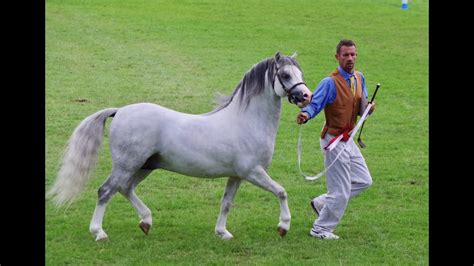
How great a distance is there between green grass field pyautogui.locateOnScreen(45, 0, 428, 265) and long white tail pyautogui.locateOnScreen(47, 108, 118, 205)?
1.55ft

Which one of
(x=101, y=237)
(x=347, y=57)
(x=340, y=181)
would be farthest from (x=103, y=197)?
(x=347, y=57)

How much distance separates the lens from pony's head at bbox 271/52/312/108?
712 cm

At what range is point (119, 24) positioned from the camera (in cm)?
2172

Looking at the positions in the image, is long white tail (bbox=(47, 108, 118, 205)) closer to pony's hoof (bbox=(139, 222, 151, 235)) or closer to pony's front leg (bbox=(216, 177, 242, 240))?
pony's hoof (bbox=(139, 222, 151, 235))

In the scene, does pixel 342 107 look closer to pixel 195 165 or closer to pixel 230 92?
pixel 195 165

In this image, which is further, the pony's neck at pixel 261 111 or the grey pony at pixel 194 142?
the pony's neck at pixel 261 111

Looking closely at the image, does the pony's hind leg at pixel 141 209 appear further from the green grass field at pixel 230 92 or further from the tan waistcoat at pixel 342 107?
the tan waistcoat at pixel 342 107

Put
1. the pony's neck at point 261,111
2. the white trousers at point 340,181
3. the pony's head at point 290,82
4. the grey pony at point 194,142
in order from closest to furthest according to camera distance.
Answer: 1. the pony's head at point 290,82
2. the grey pony at point 194,142
3. the pony's neck at point 261,111
4. the white trousers at point 340,181

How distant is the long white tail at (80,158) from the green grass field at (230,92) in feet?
1.55

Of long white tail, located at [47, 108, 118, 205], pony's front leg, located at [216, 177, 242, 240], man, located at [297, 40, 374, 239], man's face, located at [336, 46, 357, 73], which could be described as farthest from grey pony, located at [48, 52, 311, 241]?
man's face, located at [336, 46, 357, 73]

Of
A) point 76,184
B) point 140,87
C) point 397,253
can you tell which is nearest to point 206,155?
point 76,184

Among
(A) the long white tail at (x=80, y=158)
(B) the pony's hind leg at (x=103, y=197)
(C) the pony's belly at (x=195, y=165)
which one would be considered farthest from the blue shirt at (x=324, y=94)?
(A) the long white tail at (x=80, y=158)

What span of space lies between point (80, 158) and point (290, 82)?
2064mm

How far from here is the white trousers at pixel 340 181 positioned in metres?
7.65
